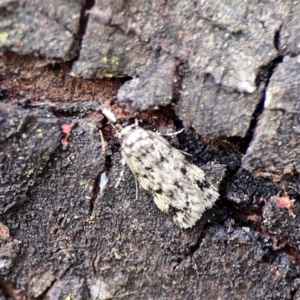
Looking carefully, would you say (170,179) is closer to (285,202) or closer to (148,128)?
(148,128)

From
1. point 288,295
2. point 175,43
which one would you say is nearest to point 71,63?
point 175,43

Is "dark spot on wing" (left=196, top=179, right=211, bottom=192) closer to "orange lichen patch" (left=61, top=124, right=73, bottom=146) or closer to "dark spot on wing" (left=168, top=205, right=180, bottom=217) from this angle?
"dark spot on wing" (left=168, top=205, right=180, bottom=217)

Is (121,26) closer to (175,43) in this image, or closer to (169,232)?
(175,43)

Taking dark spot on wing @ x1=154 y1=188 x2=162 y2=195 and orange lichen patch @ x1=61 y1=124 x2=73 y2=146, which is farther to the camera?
dark spot on wing @ x1=154 y1=188 x2=162 y2=195

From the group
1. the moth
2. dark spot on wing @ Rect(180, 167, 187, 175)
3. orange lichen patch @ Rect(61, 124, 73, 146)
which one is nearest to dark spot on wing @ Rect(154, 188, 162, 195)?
the moth

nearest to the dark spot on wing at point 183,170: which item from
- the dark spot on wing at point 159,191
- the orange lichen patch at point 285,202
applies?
the dark spot on wing at point 159,191

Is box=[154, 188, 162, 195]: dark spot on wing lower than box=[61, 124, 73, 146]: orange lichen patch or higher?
lower

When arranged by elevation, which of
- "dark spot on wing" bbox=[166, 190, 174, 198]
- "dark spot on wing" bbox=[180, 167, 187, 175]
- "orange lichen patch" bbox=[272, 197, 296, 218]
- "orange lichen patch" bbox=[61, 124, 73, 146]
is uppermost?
"orange lichen patch" bbox=[272, 197, 296, 218]

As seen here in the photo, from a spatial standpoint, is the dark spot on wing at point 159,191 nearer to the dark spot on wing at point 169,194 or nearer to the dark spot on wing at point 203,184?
the dark spot on wing at point 169,194
